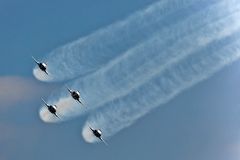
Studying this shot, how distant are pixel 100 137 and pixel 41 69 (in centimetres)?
1643

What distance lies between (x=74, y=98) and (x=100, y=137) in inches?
380

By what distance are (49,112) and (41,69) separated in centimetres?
873

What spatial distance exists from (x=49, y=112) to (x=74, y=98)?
6982 millimetres

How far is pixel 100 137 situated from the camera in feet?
555

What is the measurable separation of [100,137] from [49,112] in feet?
33.2

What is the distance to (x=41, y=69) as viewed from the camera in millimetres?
164625

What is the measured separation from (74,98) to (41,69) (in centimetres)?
766

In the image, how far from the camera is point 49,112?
169 metres
